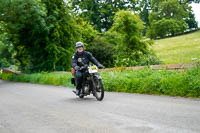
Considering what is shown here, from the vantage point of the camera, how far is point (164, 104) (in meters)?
7.34

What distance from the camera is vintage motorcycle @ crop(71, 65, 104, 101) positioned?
884 cm

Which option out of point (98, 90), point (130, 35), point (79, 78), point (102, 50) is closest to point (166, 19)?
point (102, 50)

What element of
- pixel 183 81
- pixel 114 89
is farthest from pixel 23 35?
pixel 183 81

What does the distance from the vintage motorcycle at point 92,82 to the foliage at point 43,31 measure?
12.0 meters

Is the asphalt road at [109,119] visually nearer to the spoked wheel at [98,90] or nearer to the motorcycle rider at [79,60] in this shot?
the spoked wheel at [98,90]

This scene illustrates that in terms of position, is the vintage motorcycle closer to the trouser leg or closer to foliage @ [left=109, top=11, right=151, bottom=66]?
the trouser leg

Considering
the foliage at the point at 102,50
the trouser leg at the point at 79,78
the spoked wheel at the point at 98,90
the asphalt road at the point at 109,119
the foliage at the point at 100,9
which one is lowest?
the asphalt road at the point at 109,119

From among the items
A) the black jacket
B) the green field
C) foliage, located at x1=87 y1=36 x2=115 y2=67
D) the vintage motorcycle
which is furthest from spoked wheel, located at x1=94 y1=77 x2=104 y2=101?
→ foliage, located at x1=87 y1=36 x2=115 y2=67

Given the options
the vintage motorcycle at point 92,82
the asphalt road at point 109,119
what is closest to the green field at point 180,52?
the vintage motorcycle at point 92,82

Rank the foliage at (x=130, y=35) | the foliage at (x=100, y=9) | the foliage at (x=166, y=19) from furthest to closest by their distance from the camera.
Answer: the foliage at (x=166, y=19) → the foliage at (x=100, y=9) → the foliage at (x=130, y=35)

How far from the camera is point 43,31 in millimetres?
22344

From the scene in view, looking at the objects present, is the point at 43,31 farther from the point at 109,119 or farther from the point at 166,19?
the point at 166,19

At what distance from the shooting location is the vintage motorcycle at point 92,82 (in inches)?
348

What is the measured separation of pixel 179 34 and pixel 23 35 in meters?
43.5
